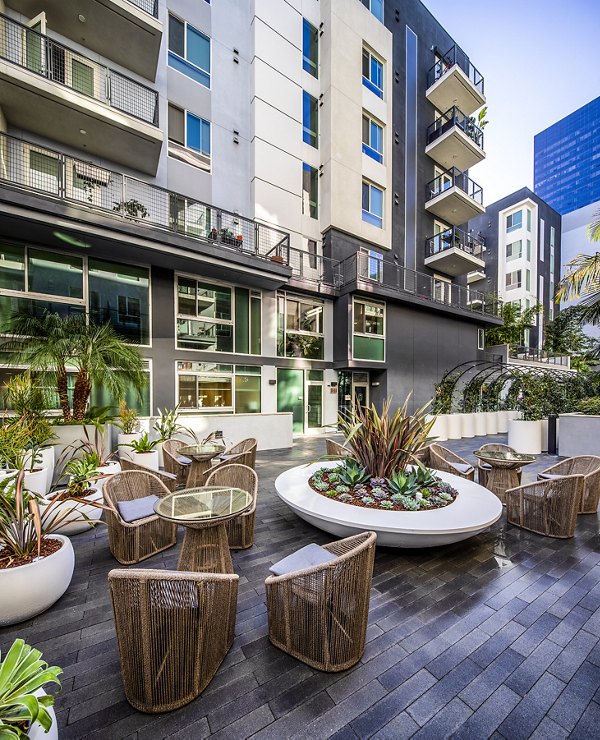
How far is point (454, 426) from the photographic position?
1142 centimetres

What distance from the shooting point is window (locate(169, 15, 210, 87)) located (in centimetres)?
1038

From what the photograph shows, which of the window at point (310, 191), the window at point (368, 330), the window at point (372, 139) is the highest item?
the window at point (372, 139)

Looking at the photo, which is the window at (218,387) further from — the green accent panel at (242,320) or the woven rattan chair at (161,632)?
the woven rattan chair at (161,632)

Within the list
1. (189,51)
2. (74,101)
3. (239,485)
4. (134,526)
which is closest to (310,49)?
(189,51)

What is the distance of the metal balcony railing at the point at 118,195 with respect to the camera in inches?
294

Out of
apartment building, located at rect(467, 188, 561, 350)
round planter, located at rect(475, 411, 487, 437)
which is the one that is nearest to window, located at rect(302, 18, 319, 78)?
round planter, located at rect(475, 411, 487, 437)

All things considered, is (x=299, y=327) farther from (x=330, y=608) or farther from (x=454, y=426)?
(x=330, y=608)

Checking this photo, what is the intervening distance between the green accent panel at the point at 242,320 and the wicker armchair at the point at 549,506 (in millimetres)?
8680

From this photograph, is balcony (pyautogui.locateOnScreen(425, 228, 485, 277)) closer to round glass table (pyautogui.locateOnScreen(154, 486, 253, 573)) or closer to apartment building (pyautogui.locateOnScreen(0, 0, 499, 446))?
apartment building (pyautogui.locateOnScreen(0, 0, 499, 446))

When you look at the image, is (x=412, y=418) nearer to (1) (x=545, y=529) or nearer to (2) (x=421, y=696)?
(1) (x=545, y=529)

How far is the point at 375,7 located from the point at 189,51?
32.3 ft

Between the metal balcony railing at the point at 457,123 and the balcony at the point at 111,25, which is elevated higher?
the metal balcony railing at the point at 457,123

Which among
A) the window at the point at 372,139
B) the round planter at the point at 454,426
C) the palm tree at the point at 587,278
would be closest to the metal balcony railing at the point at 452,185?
the window at the point at 372,139

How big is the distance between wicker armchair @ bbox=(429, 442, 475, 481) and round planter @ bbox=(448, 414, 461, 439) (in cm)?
594
